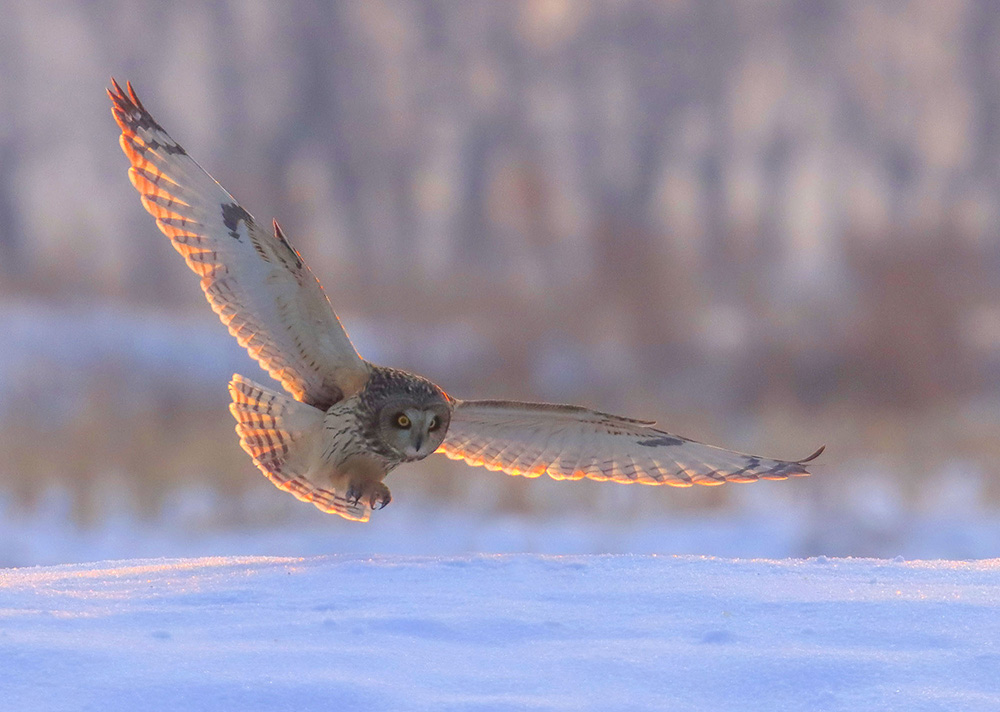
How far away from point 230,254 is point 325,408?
76 centimetres

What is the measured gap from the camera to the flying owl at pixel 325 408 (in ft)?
12.1

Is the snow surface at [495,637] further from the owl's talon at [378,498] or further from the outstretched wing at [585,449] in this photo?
the outstretched wing at [585,449]

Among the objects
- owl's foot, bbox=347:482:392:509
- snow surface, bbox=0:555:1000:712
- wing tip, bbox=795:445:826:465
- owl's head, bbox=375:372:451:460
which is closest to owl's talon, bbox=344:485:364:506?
owl's foot, bbox=347:482:392:509

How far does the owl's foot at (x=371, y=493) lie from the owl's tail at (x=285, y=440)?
0.21 ft

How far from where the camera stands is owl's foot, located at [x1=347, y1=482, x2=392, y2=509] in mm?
3914

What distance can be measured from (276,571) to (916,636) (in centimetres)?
193

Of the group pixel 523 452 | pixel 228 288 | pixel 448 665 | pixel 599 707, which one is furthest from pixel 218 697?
pixel 523 452

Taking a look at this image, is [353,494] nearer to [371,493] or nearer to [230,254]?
[371,493]

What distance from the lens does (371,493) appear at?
392 centimetres

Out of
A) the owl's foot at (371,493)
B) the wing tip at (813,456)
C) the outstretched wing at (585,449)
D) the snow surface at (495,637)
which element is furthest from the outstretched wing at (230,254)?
the wing tip at (813,456)

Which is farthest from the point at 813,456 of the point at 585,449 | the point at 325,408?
the point at 325,408

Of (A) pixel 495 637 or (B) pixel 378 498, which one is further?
(B) pixel 378 498

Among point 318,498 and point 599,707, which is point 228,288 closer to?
point 318,498

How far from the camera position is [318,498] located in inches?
159
